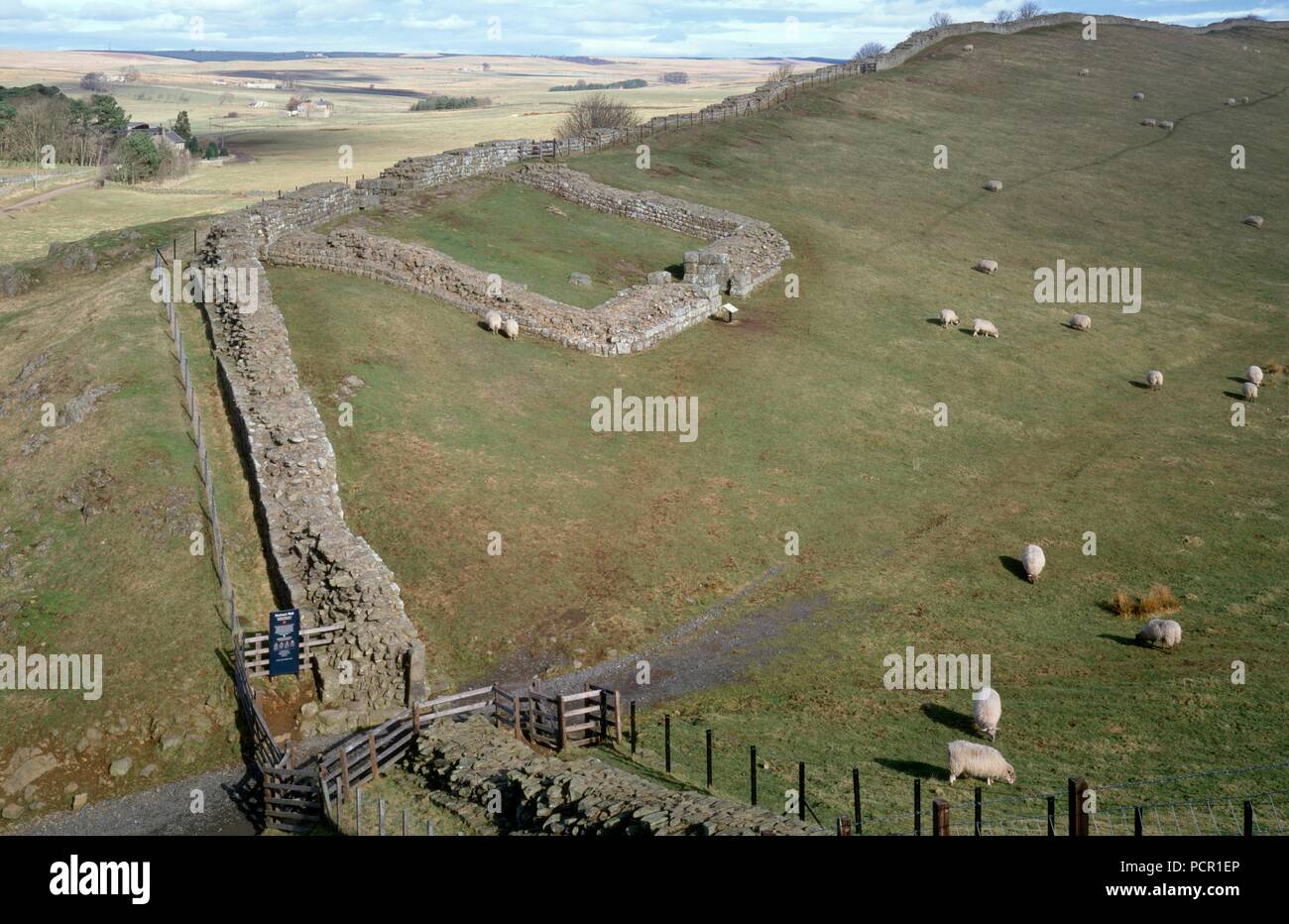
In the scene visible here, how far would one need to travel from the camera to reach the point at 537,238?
53812mm

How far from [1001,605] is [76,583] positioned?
77.2ft

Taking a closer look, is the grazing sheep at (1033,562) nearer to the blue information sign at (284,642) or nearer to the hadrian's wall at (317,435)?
the hadrian's wall at (317,435)

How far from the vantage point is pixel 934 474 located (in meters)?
37.6

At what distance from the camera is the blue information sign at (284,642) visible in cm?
2438

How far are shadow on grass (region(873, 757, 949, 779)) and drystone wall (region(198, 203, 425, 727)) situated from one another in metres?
10.2

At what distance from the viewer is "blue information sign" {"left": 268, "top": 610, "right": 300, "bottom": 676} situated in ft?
80.0

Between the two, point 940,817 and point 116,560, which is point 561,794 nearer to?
point 940,817

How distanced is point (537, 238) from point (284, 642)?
33.1 meters

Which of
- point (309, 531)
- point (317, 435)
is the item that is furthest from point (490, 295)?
point (309, 531)

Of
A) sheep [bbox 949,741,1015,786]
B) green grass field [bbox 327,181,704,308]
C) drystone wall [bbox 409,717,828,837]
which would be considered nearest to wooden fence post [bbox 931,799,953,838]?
drystone wall [bbox 409,717,828,837]
